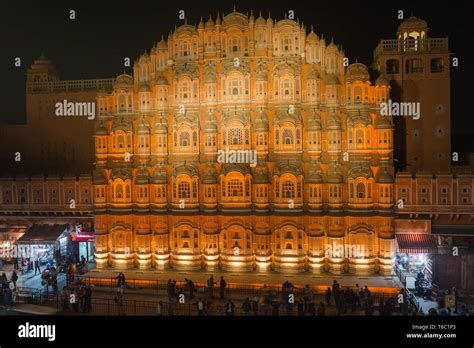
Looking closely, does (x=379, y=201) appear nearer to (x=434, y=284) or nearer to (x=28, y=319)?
(x=434, y=284)

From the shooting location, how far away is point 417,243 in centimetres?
3316

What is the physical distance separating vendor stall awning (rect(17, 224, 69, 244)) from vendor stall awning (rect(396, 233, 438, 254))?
21.1 meters

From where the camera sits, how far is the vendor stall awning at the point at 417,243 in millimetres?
32500

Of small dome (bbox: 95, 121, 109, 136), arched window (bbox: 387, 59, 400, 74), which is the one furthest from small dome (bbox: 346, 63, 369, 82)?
small dome (bbox: 95, 121, 109, 136)

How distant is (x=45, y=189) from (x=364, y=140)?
20.9m

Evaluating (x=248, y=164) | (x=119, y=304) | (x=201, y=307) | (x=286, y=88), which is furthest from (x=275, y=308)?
(x=286, y=88)

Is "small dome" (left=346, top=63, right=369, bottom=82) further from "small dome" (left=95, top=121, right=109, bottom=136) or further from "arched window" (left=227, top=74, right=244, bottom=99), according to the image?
"small dome" (left=95, top=121, right=109, bottom=136)

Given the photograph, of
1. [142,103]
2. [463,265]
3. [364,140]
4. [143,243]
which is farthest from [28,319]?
[463,265]

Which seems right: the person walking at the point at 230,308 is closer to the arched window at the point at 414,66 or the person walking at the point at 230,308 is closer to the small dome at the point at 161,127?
the small dome at the point at 161,127

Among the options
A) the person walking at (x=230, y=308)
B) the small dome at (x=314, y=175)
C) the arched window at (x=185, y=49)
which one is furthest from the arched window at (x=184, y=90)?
the person walking at (x=230, y=308)

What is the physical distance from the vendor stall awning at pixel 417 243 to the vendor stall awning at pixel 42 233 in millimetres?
21145

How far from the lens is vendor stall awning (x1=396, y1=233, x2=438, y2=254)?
32500mm

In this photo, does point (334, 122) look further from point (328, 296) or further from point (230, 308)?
point (230, 308)

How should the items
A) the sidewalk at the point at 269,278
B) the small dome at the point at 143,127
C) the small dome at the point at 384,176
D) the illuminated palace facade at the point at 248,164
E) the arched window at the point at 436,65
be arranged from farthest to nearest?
the arched window at the point at 436,65, the small dome at the point at 143,127, the illuminated palace facade at the point at 248,164, the small dome at the point at 384,176, the sidewalk at the point at 269,278
